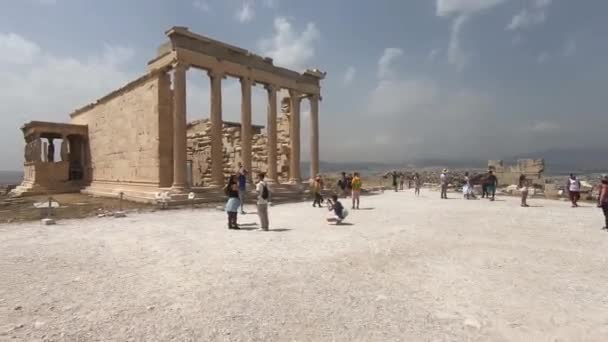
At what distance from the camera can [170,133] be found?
20.1 m

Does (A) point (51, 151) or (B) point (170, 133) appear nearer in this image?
(B) point (170, 133)

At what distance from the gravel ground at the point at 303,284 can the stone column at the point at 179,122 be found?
811cm

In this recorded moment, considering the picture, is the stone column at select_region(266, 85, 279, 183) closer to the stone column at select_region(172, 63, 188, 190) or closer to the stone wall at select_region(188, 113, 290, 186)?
the stone wall at select_region(188, 113, 290, 186)

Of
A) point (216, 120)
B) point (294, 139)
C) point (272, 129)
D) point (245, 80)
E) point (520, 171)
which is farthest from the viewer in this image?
point (520, 171)

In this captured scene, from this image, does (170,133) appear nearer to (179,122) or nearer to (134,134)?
(179,122)

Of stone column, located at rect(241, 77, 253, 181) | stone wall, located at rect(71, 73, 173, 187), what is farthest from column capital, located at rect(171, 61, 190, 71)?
stone column, located at rect(241, 77, 253, 181)

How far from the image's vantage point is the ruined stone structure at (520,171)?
2881 cm

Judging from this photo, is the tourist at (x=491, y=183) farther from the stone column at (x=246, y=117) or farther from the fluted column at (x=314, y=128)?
the stone column at (x=246, y=117)

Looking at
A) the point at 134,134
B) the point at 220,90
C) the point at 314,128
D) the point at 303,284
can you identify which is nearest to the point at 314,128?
the point at 314,128

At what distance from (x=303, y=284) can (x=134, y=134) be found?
1956 cm

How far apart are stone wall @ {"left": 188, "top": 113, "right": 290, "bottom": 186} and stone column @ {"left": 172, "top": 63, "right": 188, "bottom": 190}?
8.92 meters

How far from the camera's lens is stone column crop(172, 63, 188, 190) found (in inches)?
718

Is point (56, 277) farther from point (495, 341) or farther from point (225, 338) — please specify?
point (495, 341)

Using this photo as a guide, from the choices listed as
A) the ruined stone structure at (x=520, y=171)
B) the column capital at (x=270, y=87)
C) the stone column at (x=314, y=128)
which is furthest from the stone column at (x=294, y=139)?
the ruined stone structure at (x=520, y=171)
